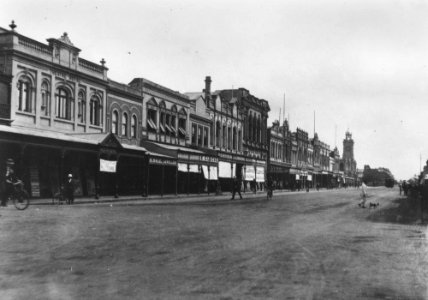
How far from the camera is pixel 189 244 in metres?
11.4

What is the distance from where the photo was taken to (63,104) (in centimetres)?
3092

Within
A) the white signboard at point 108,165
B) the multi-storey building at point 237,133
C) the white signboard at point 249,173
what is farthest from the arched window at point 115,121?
the white signboard at point 249,173

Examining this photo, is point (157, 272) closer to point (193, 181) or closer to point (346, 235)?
point (346, 235)

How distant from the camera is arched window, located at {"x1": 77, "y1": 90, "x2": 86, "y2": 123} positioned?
32.3 metres

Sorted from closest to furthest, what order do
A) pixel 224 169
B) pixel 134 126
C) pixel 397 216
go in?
pixel 397 216
pixel 134 126
pixel 224 169

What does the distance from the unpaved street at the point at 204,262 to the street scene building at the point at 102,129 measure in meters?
12.7

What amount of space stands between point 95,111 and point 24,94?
690 cm

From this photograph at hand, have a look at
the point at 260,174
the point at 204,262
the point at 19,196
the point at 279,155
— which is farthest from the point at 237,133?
the point at 204,262

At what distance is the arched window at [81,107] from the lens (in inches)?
1271

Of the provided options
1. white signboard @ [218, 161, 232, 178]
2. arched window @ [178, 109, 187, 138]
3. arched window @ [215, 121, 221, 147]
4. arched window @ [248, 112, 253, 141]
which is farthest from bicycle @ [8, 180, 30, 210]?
arched window @ [248, 112, 253, 141]

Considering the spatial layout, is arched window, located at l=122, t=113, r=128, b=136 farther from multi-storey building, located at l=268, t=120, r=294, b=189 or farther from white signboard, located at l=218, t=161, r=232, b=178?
multi-storey building, located at l=268, t=120, r=294, b=189

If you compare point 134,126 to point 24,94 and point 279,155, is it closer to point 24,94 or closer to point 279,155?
point 24,94

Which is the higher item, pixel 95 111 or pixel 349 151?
pixel 349 151

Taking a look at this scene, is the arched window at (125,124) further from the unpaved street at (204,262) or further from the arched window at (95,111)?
the unpaved street at (204,262)
